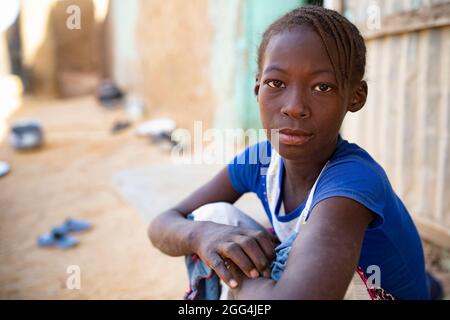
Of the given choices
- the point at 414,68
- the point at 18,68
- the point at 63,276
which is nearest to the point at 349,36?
the point at 414,68

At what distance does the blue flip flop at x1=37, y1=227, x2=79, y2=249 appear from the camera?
3.30m

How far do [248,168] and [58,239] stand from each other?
216 cm

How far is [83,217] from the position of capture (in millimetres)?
3885

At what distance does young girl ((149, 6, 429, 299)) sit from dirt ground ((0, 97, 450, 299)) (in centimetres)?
115

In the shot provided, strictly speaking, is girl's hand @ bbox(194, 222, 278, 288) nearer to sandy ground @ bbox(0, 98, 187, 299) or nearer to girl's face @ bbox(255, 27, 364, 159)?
girl's face @ bbox(255, 27, 364, 159)

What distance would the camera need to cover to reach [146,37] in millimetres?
7719

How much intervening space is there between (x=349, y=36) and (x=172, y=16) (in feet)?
18.9

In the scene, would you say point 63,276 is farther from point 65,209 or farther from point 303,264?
point 303,264

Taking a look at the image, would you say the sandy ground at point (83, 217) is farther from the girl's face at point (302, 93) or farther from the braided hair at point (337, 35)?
the braided hair at point (337, 35)

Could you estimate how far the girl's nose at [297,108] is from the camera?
1333 mm

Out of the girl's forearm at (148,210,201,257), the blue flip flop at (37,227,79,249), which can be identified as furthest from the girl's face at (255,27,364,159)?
the blue flip flop at (37,227,79,249)

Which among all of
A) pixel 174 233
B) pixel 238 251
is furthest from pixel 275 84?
pixel 174 233

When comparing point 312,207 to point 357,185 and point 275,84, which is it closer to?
point 357,185

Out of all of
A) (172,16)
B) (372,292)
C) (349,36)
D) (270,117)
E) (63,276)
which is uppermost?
(172,16)
